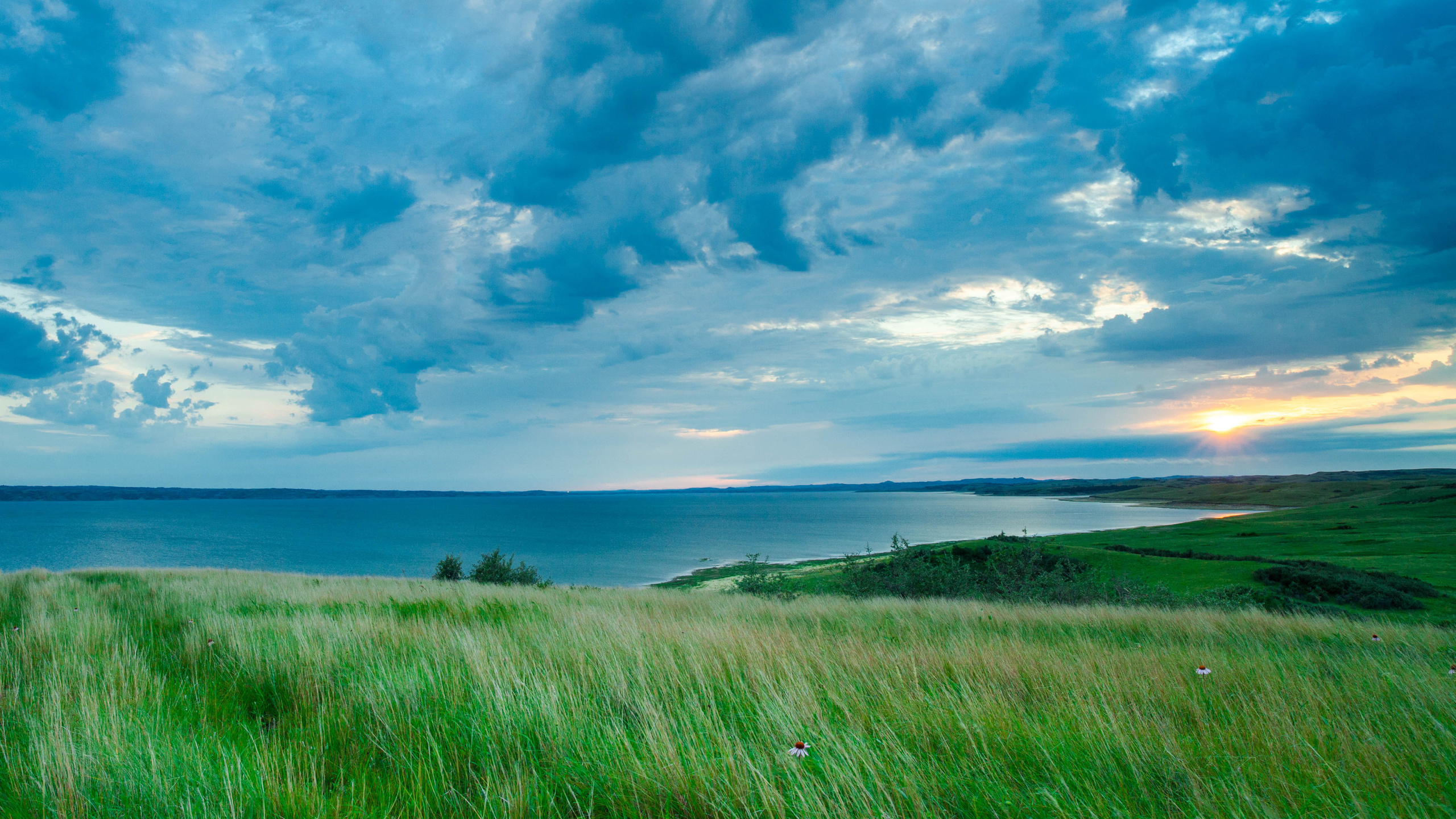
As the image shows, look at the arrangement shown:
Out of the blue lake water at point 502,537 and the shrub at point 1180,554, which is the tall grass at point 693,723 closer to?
the shrub at point 1180,554

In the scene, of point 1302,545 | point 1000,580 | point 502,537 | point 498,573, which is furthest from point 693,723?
point 502,537

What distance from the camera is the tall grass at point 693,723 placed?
287cm

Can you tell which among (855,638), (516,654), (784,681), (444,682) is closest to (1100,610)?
(855,638)

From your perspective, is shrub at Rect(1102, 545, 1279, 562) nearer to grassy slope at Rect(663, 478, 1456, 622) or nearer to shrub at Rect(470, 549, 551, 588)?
grassy slope at Rect(663, 478, 1456, 622)

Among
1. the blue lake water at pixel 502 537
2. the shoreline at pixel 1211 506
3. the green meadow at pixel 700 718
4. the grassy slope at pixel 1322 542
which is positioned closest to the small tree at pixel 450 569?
the green meadow at pixel 700 718

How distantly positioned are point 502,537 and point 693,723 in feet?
365

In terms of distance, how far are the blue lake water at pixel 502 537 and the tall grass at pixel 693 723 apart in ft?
128

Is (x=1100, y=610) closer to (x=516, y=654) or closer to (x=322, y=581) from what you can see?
(x=516, y=654)

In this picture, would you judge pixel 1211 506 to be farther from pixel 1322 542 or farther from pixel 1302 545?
pixel 1302 545

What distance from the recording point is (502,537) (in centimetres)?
10631

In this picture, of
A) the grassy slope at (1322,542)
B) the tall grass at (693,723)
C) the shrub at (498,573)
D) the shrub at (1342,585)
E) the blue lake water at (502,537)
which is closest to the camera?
the tall grass at (693,723)

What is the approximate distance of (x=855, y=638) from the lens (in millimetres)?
7129

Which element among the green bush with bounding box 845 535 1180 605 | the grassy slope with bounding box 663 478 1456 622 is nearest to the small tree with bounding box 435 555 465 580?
the grassy slope with bounding box 663 478 1456 622

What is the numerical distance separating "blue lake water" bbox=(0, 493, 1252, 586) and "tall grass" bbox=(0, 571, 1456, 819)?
128 ft
